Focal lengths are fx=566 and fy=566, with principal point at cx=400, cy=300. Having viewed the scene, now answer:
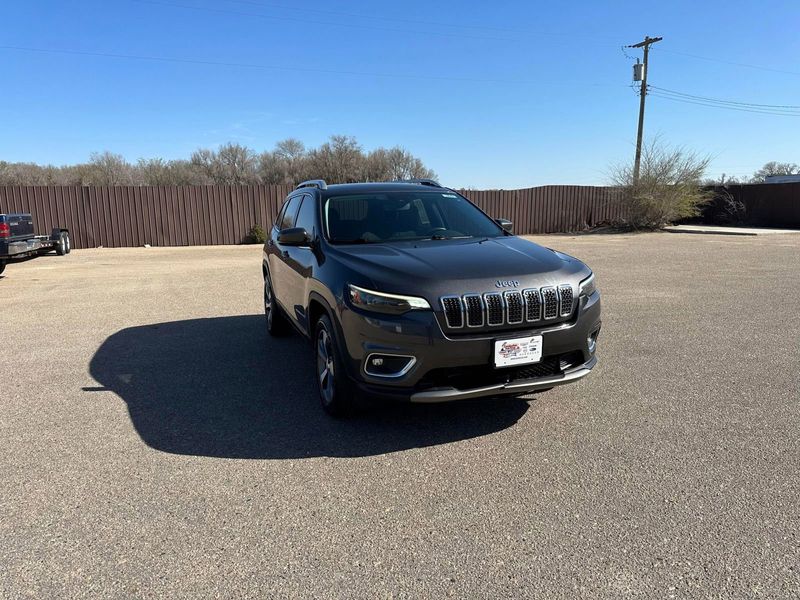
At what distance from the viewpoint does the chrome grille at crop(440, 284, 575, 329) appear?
3.51 metres

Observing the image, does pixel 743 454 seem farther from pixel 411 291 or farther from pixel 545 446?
pixel 411 291

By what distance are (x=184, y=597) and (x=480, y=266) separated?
8.18 ft

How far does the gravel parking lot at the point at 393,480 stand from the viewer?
2.51 m

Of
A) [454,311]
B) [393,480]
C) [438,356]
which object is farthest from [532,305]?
[393,480]

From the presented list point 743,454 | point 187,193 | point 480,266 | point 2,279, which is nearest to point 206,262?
point 2,279

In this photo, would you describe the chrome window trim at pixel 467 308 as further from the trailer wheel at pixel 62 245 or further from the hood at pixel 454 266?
the trailer wheel at pixel 62 245

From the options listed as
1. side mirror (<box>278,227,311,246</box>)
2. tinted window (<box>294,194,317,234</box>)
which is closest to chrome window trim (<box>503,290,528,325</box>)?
side mirror (<box>278,227,311,246</box>)

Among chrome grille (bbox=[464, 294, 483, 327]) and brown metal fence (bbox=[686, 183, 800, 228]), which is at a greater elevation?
brown metal fence (bbox=[686, 183, 800, 228])

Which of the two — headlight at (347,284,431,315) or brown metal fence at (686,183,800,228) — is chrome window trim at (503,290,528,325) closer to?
headlight at (347,284,431,315)

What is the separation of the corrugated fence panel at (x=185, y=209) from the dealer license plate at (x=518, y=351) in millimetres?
21165

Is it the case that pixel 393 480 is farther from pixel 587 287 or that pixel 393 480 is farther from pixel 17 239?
pixel 17 239

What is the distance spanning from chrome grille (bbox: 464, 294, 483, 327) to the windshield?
4.47ft

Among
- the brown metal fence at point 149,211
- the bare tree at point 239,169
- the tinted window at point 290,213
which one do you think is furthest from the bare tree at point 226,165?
the tinted window at point 290,213

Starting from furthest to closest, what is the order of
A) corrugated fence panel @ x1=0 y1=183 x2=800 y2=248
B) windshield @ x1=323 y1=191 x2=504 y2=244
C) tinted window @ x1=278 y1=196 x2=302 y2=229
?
corrugated fence panel @ x1=0 y1=183 x2=800 y2=248, tinted window @ x1=278 y1=196 x2=302 y2=229, windshield @ x1=323 y1=191 x2=504 y2=244
